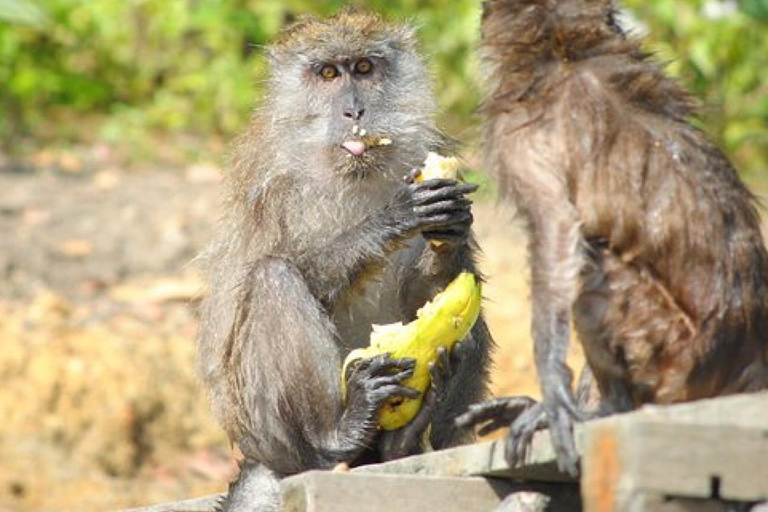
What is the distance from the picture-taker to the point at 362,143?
7059 mm

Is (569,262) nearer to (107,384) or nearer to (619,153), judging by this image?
(619,153)

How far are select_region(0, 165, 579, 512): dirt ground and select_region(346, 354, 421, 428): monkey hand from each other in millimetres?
2322

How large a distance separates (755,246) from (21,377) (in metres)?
6.09

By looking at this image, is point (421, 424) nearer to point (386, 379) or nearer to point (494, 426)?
point (386, 379)

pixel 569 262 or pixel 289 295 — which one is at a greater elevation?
pixel 289 295

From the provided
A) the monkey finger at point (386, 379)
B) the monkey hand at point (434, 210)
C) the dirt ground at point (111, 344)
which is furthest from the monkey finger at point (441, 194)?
the dirt ground at point (111, 344)

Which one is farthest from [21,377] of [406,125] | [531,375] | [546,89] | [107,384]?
[546,89]

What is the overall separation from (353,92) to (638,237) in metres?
2.28

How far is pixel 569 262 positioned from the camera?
202 inches

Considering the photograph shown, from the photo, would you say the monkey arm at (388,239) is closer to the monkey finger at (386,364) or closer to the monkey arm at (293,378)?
the monkey arm at (293,378)

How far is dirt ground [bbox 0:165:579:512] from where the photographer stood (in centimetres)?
1010

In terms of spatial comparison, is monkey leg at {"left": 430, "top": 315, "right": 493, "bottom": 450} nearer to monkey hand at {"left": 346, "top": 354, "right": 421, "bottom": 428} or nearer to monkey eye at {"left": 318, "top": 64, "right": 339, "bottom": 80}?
monkey hand at {"left": 346, "top": 354, "right": 421, "bottom": 428}

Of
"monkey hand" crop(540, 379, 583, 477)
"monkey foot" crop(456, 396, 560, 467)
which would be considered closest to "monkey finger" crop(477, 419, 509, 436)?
"monkey foot" crop(456, 396, 560, 467)

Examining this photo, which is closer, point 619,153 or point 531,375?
point 619,153
